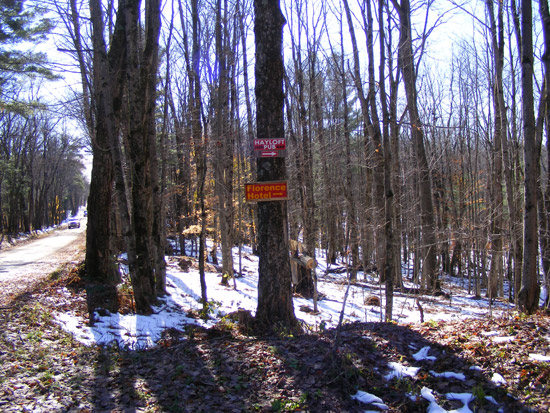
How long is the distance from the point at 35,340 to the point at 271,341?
11.2 feet

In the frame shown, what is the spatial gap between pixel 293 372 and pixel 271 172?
9.63 ft

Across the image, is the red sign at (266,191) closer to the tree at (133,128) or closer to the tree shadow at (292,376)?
the tree shadow at (292,376)

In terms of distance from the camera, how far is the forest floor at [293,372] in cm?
327

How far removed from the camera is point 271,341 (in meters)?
4.96

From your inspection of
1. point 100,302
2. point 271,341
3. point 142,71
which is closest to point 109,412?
point 271,341

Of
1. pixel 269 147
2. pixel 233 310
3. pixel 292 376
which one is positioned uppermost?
pixel 269 147

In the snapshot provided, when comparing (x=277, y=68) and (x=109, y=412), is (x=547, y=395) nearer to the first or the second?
(x=109, y=412)

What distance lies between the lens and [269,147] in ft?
18.4

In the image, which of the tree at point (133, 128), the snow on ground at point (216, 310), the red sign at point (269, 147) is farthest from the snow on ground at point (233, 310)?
the red sign at point (269, 147)

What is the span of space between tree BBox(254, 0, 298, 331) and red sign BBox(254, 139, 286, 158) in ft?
0.34

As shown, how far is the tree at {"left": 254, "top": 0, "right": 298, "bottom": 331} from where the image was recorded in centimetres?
568

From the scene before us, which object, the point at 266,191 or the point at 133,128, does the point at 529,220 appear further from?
the point at 133,128

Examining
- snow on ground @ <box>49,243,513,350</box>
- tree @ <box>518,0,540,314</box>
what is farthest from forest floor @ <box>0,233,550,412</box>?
tree @ <box>518,0,540,314</box>

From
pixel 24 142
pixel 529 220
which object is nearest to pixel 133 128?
pixel 529 220
